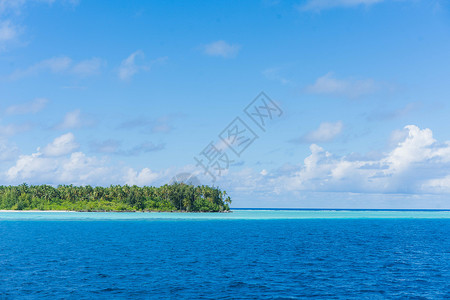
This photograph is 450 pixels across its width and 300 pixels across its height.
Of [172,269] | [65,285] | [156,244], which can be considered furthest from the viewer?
[156,244]

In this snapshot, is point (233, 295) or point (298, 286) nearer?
point (233, 295)

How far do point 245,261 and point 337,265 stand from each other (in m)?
13.7

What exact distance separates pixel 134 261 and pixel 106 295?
20.9 metres

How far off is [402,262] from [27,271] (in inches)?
2150

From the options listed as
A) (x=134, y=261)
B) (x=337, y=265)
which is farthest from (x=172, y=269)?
(x=337, y=265)

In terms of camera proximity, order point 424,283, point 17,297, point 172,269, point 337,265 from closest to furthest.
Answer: point 17,297 < point 424,283 < point 172,269 < point 337,265

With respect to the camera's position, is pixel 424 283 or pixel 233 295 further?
pixel 424 283

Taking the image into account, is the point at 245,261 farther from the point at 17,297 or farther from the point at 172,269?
the point at 17,297

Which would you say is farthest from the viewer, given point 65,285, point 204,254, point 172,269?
point 204,254

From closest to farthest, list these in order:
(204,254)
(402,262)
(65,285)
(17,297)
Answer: (17,297) < (65,285) < (402,262) < (204,254)

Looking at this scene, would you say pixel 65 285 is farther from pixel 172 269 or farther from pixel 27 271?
pixel 172 269

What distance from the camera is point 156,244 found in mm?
81125

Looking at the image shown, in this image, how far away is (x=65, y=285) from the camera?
41.0 meters

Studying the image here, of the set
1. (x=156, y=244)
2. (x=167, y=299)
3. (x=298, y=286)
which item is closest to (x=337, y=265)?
(x=298, y=286)
